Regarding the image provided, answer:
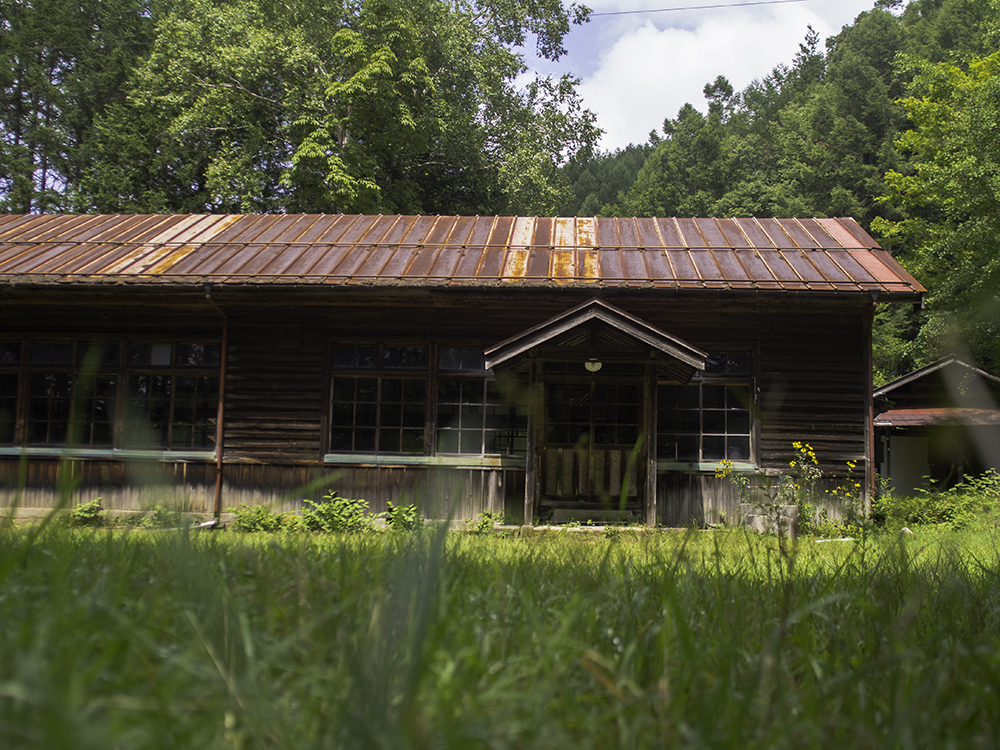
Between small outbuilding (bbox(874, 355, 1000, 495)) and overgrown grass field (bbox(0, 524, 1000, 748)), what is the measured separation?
17.1m

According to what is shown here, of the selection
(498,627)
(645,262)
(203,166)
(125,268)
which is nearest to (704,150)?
(203,166)

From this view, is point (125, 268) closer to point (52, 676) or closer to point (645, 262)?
point (645, 262)

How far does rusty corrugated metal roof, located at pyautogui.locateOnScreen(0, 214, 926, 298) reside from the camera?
937 centimetres

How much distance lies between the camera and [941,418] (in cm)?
1659

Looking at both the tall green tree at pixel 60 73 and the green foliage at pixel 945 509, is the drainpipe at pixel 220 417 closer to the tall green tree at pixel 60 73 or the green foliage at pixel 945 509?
the green foliage at pixel 945 509

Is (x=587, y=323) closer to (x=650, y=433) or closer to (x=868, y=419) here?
(x=650, y=433)

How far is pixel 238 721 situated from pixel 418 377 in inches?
358

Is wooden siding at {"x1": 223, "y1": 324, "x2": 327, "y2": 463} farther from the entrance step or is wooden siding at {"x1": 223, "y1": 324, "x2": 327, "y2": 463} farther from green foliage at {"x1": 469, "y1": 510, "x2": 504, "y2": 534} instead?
the entrance step

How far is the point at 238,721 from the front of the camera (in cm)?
95

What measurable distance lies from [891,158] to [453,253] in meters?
28.8

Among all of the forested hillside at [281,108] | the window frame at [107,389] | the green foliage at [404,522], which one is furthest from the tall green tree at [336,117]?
the green foliage at [404,522]

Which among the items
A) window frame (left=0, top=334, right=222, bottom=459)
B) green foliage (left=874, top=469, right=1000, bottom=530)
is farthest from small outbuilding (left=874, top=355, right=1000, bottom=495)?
window frame (left=0, top=334, right=222, bottom=459)

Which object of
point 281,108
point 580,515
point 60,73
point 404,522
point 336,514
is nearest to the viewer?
point 404,522

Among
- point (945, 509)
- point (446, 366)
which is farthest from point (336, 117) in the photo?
point (945, 509)
